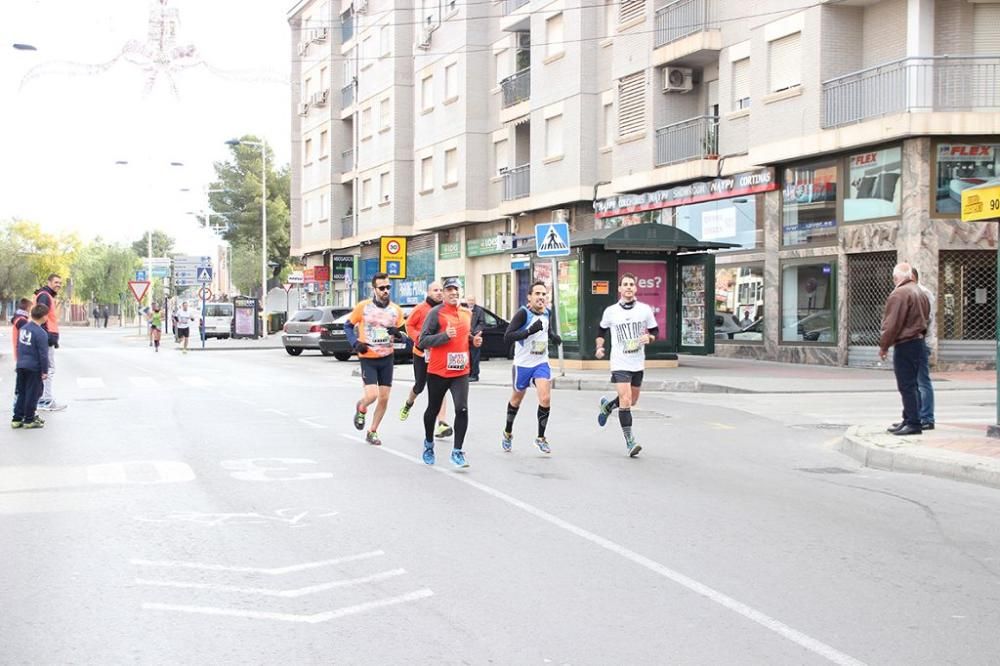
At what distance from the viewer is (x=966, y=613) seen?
5668mm

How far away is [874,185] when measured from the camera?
2495 centimetres

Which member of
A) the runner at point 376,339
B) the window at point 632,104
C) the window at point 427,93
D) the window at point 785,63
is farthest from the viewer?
the window at point 427,93

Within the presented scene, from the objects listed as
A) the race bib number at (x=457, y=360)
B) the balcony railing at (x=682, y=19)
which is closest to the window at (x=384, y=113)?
the balcony railing at (x=682, y=19)

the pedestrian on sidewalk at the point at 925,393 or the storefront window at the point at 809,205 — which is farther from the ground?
the storefront window at the point at 809,205

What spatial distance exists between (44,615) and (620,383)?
7437mm

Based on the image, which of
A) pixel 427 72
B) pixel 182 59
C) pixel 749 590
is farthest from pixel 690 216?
pixel 749 590

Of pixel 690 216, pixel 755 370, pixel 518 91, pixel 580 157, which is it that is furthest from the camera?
pixel 518 91

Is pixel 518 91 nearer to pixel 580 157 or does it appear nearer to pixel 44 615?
pixel 580 157

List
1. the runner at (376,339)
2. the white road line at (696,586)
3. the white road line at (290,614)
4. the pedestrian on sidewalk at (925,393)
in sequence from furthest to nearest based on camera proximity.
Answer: the pedestrian on sidewalk at (925,393) < the runner at (376,339) < the white road line at (290,614) < the white road line at (696,586)

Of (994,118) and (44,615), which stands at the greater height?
(994,118)

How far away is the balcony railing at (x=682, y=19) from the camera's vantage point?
2967 cm

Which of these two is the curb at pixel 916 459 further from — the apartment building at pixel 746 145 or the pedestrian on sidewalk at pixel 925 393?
the apartment building at pixel 746 145

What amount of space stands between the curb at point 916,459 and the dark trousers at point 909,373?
35 centimetres

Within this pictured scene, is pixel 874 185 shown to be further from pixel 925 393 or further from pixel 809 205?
pixel 925 393
